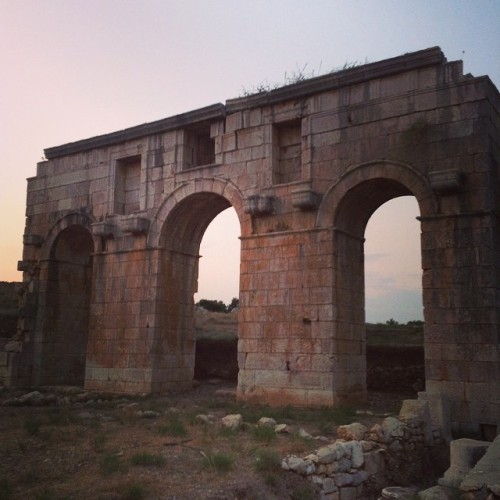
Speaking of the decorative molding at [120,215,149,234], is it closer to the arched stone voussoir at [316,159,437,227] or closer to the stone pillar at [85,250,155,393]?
the stone pillar at [85,250,155,393]

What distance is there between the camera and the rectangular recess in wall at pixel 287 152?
11039mm

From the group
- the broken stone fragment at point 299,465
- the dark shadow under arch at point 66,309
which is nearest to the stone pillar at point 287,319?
the broken stone fragment at point 299,465

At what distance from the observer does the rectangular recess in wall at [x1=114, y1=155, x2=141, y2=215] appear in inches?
529

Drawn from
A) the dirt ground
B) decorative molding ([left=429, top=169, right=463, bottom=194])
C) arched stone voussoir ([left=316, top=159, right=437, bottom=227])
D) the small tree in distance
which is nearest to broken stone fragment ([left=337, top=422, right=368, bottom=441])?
the dirt ground

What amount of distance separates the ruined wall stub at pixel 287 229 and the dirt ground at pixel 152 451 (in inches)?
57.2

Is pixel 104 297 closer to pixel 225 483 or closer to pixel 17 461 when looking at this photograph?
pixel 17 461

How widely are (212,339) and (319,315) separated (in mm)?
7217

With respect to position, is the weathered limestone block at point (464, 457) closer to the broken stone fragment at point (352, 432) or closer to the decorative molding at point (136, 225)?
the broken stone fragment at point (352, 432)

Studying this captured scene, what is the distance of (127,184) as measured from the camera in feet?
45.0

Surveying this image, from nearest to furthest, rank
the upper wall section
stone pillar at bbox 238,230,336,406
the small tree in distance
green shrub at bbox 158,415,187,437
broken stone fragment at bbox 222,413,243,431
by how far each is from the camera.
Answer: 1. green shrub at bbox 158,415,187,437
2. broken stone fragment at bbox 222,413,243,431
3. the upper wall section
4. stone pillar at bbox 238,230,336,406
5. the small tree in distance

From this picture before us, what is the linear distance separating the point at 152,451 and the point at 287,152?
22.3 feet

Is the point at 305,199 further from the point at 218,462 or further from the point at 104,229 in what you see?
the point at 218,462

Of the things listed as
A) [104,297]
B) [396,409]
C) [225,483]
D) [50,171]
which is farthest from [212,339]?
[225,483]

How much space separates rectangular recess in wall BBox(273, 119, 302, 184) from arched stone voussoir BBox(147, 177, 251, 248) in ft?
3.05
